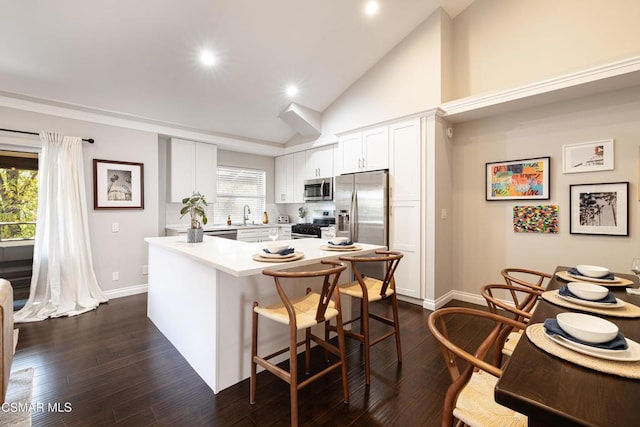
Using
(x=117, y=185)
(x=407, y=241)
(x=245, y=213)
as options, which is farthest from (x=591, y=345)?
(x=245, y=213)

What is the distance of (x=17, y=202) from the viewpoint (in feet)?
12.3

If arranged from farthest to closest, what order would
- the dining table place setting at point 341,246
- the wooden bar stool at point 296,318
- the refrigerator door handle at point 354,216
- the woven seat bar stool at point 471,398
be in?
the refrigerator door handle at point 354,216
the dining table place setting at point 341,246
the wooden bar stool at point 296,318
the woven seat bar stool at point 471,398

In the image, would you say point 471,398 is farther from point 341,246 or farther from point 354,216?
point 354,216

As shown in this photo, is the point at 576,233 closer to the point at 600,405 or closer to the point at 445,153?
the point at 445,153

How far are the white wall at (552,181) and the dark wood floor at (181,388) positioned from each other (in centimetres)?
121

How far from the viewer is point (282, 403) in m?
1.84

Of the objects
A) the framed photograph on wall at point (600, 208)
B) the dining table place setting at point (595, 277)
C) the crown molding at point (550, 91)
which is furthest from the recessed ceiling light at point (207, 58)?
the framed photograph on wall at point (600, 208)

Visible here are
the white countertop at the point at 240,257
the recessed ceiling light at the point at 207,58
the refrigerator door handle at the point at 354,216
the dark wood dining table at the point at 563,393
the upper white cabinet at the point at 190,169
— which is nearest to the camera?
the dark wood dining table at the point at 563,393

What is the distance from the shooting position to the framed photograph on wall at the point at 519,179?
10.6ft

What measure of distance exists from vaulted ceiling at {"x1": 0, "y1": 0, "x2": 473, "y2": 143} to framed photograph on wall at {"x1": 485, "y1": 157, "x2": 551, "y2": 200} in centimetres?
210

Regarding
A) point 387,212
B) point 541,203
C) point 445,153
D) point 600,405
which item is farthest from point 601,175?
point 600,405

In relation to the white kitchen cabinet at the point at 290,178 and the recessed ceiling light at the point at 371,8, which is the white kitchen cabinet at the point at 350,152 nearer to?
the white kitchen cabinet at the point at 290,178

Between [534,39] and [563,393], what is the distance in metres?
3.82

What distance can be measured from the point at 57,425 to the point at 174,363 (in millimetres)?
729
